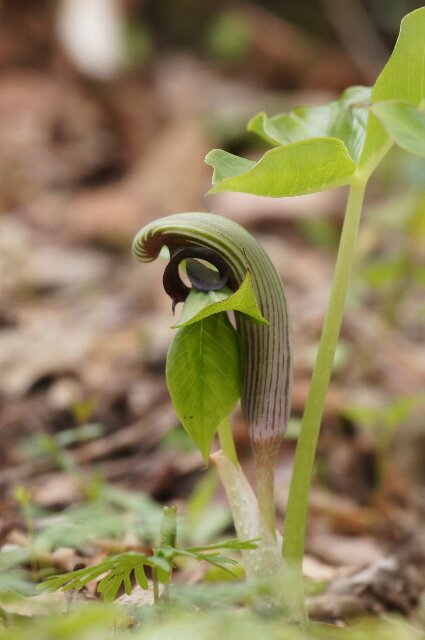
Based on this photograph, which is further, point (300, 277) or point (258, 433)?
point (300, 277)

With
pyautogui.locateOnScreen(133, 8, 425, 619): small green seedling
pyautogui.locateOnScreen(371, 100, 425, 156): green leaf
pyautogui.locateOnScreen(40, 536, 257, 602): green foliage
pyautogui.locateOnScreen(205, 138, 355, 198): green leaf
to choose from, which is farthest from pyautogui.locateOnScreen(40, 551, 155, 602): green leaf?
pyautogui.locateOnScreen(371, 100, 425, 156): green leaf

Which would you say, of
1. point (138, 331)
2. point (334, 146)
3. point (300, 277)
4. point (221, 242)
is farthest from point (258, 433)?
point (300, 277)

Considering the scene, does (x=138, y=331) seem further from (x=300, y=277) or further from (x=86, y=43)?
(x=86, y=43)

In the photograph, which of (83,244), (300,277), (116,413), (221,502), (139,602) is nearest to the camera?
(139,602)

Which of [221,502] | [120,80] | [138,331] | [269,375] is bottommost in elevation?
[221,502]

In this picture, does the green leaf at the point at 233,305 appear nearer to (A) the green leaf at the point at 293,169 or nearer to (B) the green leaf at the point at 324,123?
(A) the green leaf at the point at 293,169

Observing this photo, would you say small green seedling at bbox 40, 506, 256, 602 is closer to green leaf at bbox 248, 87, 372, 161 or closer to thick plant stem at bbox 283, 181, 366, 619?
thick plant stem at bbox 283, 181, 366, 619
